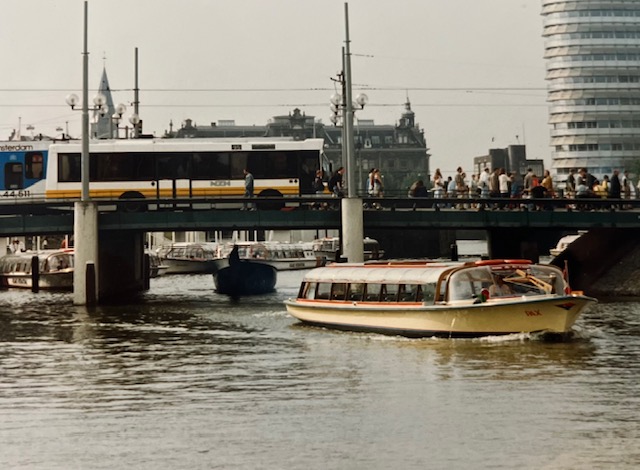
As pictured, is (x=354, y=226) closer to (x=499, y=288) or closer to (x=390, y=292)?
(x=390, y=292)

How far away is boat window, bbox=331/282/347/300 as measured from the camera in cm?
4328

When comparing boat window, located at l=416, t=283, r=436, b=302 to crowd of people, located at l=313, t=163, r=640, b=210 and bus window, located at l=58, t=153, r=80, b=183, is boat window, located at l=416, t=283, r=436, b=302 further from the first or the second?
bus window, located at l=58, t=153, r=80, b=183

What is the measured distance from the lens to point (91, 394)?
28281mm

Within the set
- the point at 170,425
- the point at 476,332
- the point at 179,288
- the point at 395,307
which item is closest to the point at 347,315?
the point at 395,307

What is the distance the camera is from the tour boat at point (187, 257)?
10375 centimetres

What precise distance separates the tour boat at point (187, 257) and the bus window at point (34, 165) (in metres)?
34.5

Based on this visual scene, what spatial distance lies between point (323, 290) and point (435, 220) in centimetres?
1363

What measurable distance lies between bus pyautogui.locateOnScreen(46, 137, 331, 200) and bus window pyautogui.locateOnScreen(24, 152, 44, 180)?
284 cm

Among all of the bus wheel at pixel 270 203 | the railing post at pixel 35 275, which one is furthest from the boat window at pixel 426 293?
the railing post at pixel 35 275

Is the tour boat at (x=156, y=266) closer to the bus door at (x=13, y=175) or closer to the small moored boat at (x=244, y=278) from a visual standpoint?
the small moored boat at (x=244, y=278)

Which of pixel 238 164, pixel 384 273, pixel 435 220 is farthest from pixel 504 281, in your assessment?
pixel 238 164

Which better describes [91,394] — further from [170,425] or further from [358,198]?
[358,198]

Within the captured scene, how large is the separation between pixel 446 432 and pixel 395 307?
56.9 ft

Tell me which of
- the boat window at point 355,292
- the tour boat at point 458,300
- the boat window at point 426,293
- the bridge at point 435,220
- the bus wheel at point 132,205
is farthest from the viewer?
the bus wheel at point 132,205
